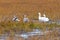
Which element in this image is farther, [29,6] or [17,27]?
[29,6]

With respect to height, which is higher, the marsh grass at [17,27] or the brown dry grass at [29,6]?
the brown dry grass at [29,6]

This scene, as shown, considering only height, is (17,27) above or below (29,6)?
below

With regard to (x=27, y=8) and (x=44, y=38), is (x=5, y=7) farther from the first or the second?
(x=44, y=38)

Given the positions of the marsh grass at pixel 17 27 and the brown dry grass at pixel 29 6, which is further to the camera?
the brown dry grass at pixel 29 6

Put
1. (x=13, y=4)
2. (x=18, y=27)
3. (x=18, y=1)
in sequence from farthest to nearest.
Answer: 1. (x=18, y=1)
2. (x=13, y=4)
3. (x=18, y=27)

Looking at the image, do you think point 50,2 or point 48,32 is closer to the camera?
point 48,32

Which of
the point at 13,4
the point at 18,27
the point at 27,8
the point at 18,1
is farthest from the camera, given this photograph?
the point at 18,1

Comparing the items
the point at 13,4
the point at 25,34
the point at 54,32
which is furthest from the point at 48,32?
the point at 13,4

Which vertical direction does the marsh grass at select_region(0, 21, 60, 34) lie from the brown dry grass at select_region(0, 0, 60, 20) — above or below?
below

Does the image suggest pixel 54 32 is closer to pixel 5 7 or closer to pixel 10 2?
pixel 5 7

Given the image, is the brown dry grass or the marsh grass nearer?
the marsh grass
